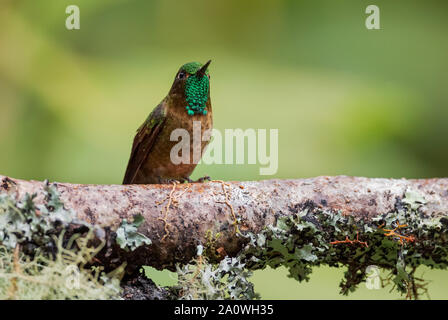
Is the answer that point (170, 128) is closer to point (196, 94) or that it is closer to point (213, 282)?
point (196, 94)

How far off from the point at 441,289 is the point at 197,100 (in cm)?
212

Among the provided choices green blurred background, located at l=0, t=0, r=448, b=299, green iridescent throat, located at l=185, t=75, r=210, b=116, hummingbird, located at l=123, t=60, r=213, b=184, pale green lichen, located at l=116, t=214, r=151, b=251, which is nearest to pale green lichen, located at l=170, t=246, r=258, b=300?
pale green lichen, located at l=116, t=214, r=151, b=251

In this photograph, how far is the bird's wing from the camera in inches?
113

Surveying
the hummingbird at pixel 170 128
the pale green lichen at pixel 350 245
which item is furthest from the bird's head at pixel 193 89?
the pale green lichen at pixel 350 245

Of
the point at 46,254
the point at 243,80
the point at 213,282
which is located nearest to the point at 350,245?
the point at 213,282

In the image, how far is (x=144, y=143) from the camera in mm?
2902

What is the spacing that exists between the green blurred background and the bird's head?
1340mm

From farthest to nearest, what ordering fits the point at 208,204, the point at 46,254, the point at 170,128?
the point at 170,128
the point at 208,204
the point at 46,254

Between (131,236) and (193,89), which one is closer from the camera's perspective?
(131,236)

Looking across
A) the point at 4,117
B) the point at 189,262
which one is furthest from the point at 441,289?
the point at 4,117

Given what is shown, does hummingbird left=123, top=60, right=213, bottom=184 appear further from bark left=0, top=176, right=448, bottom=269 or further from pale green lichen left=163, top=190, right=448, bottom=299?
pale green lichen left=163, top=190, right=448, bottom=299

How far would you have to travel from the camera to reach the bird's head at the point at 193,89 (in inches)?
116

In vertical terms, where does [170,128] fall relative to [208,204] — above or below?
above

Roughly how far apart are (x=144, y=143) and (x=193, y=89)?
41 centimetres
